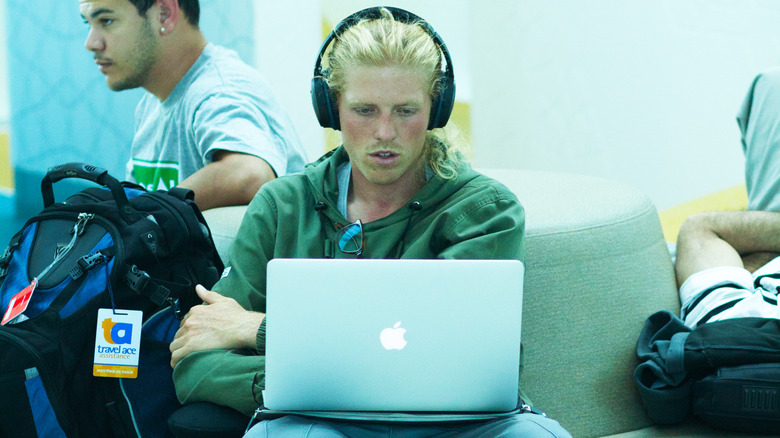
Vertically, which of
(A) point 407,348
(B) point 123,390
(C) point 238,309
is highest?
(A) point 407,348

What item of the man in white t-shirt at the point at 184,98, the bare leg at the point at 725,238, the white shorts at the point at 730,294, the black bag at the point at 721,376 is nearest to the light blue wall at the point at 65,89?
the man in white t-shirt at the point at 184,98

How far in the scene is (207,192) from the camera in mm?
1919

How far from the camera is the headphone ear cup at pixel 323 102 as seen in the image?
1.47m

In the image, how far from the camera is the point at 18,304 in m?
1.42

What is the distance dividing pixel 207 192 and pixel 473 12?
7.05ft

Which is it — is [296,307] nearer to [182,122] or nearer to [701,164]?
[182,122]

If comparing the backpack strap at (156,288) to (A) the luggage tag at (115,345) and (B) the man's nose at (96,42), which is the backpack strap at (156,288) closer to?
(A) the luggage tag at (115,345)

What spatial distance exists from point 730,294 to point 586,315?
1.02 feet

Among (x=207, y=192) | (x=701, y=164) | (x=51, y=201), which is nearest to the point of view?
(x=51, y=201)

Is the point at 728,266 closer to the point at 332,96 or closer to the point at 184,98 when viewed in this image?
the point at 332,96

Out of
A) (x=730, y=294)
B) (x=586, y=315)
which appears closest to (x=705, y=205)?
(x=730, y=294)

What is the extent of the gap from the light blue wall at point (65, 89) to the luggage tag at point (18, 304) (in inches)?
70.9

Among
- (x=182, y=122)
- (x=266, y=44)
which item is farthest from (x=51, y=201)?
(x=266, y=44)

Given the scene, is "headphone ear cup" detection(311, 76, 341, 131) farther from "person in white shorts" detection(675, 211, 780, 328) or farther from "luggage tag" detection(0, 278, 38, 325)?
"person in white shorts" detection(675, 211, 780, 328)
